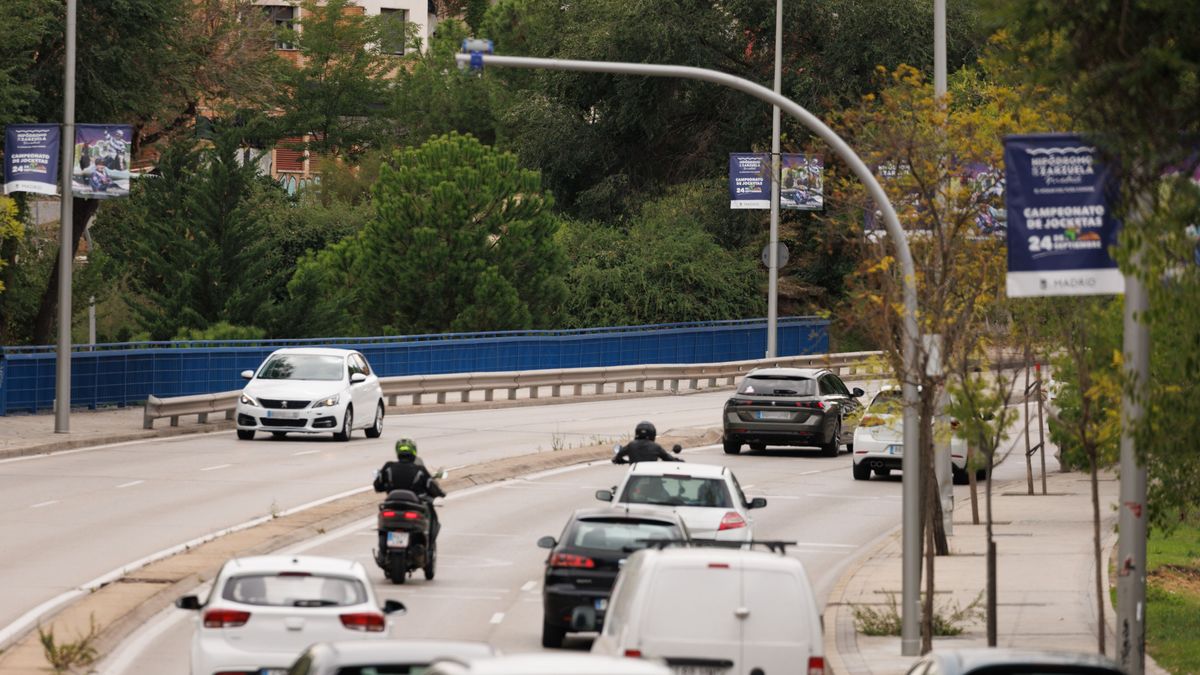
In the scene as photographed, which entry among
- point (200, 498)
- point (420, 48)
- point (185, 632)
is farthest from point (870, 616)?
point (420, 48)

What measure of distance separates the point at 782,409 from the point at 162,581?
61.5 ft

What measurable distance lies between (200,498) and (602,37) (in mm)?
42173

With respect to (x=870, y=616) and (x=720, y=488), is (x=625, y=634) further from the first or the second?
(x=720, y=488)

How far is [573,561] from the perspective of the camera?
18.1 meters

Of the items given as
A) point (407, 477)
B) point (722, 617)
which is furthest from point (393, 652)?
point (407, 477)

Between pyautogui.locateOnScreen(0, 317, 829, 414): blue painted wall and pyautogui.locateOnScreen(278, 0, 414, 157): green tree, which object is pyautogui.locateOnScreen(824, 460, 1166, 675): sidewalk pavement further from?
pyautogui.locateOnScreen(278, 0, 414, 157): green tree

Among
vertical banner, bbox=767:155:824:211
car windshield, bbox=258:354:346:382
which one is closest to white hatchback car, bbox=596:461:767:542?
vertical banner, bbox=767:155:824:211

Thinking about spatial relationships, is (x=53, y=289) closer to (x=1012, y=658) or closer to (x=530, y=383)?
(x=530, y=383)

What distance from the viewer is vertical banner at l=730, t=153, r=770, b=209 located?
49812mm

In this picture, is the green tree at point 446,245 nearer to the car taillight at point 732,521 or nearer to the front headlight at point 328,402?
the front headlight at point 328,402

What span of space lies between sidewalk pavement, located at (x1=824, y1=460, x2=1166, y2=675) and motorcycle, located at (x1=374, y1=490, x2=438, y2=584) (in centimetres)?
437

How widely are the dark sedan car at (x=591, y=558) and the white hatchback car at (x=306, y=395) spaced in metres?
19.1

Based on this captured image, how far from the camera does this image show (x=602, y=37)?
6862 cm

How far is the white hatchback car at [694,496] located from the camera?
21656 millimetres
